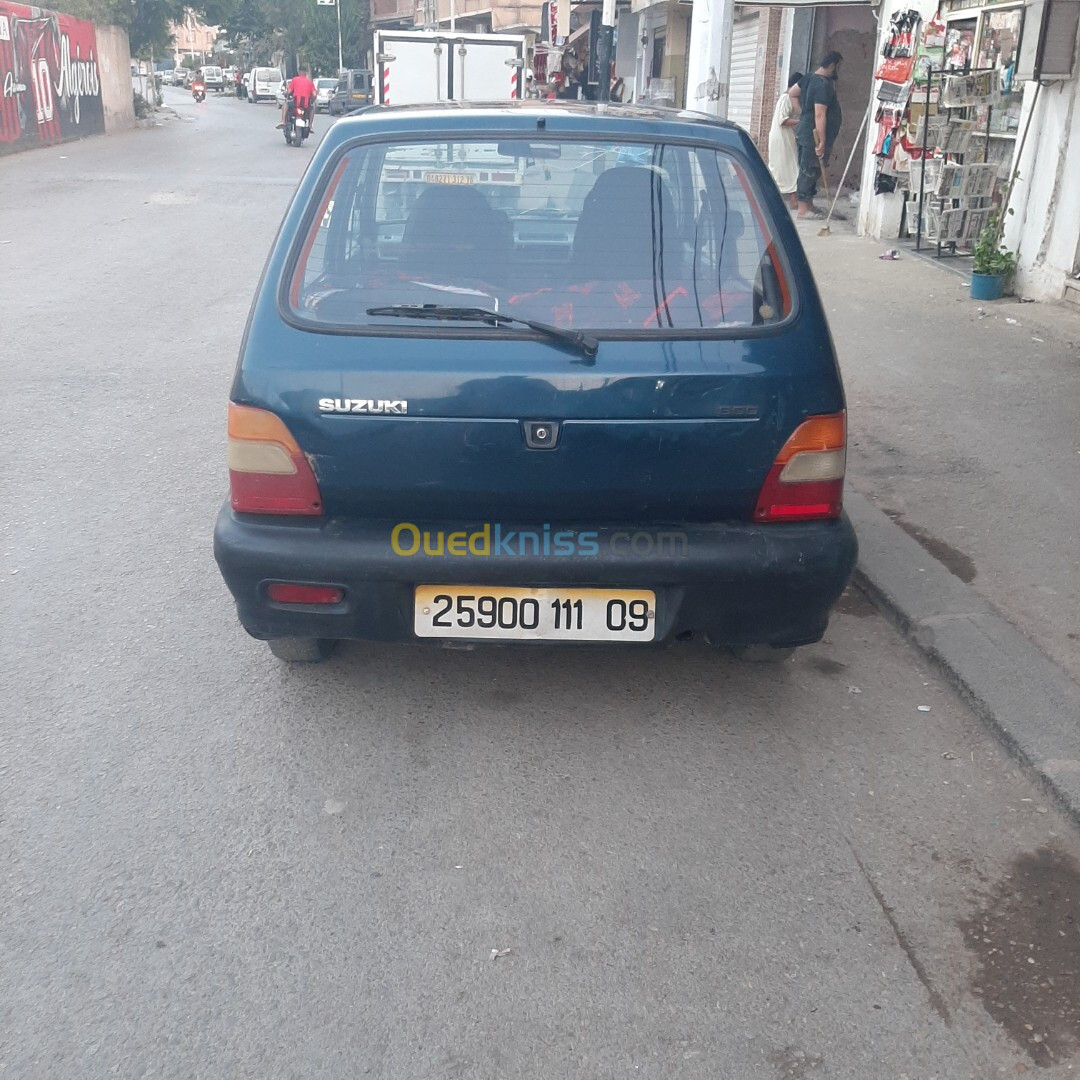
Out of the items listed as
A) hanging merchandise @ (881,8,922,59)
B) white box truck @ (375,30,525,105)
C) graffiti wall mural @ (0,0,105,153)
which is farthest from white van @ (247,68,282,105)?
hanging merchandise @ (881,8,922,59)

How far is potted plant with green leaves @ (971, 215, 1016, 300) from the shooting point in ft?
33.2

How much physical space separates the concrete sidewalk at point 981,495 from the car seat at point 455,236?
2005 mm

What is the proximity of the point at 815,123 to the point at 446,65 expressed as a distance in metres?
9.19

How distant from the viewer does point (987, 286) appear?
400 inches

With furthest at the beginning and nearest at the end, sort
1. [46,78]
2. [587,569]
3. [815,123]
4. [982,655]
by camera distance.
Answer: [46,78], [815,123], [982,655], [587,569]

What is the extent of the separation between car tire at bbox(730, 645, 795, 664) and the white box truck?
1954 cm

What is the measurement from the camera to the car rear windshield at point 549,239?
3.33 metres

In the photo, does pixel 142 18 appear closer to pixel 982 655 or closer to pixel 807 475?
pixel 982 655

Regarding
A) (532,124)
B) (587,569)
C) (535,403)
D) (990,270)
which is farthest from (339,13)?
(587,569)

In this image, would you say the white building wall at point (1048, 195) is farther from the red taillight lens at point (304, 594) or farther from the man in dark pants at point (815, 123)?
the red taillight lens at point (304, 594)

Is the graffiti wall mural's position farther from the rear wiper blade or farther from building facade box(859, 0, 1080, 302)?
the rear wiper blade

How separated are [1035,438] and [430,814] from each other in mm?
4572

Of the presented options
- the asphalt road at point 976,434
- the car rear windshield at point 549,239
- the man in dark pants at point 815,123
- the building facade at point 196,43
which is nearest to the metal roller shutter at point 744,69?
the man in dark pants at point 815,123

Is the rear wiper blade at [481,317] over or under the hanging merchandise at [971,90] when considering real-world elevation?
under
